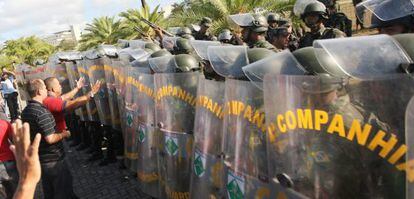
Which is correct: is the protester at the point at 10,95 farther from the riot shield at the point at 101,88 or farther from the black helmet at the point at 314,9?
the black helmet at the point at 314,9

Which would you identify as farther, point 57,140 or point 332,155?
point 57,140

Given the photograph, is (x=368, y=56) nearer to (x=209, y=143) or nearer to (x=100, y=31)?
(x=209, y=143)

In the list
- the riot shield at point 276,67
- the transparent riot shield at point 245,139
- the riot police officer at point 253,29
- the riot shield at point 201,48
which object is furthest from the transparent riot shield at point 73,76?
the riot shield at point 276,67

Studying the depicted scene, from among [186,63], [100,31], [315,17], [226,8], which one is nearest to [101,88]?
[186,63]

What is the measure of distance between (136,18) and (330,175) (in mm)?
17673

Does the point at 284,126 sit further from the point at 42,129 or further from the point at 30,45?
the point at 30,45

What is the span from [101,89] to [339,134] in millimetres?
5411

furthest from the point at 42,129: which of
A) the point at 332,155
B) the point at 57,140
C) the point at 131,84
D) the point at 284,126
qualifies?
the point at 332,155

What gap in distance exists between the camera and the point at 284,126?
2172 millimetres

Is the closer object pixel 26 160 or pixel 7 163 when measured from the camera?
pixel 26 160

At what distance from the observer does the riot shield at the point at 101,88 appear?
22.3ft

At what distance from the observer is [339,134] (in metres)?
1.92

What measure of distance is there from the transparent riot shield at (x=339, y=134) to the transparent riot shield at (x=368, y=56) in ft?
0.16

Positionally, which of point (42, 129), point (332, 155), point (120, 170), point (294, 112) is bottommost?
point (120, 170)
